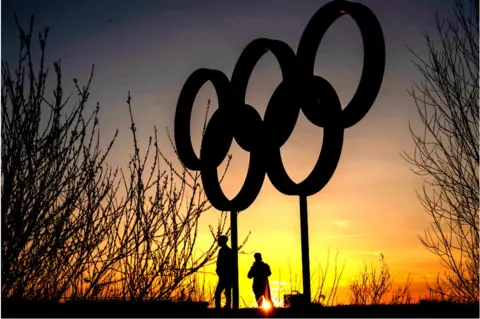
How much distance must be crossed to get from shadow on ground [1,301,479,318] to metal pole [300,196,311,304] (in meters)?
0.62

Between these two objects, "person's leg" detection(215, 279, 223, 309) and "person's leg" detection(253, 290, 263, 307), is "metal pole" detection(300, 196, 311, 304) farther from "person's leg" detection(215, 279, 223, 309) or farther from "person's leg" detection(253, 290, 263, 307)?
"person's leg" detection(215, 279, 223, 309)

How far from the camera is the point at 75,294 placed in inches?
365

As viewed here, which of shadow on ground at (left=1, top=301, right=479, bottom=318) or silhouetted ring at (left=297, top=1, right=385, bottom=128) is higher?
silhouetted ring at (left=297, top=1, right=385, bottom=128)

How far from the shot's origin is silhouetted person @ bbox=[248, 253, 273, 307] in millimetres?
11555

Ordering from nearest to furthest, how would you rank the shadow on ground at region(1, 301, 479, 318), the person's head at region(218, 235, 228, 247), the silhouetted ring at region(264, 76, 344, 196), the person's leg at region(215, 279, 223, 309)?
the shadow on ground at region(1, 301, 479, 318), the silhouetted ring at region(264, 76, 344, 196), the person's head at region(218, 235, 228, 247), the person's leg at region(215, 279, 223, 309)

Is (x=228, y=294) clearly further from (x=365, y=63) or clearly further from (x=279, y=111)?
(x=365, y=63)

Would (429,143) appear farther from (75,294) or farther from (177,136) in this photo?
(75,294)

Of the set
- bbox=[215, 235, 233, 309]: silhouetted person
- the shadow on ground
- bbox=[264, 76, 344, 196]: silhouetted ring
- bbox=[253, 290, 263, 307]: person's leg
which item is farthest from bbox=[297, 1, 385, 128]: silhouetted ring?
bbox=[253, 290, 263, 307]: person's leg

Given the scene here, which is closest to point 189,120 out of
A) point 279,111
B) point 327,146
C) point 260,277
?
point 279,111

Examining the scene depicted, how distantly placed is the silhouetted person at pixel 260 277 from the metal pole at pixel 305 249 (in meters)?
2.00

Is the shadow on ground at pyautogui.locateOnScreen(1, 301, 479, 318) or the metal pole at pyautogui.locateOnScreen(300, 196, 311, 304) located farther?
Answer: the metal pole at pyautogui.locateOnScreen(300, 196, 311, 304)

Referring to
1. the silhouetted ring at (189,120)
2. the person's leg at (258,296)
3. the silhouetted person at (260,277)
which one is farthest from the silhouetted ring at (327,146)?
the silhouetted ring at (189,120)

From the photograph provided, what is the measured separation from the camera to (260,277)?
11.6 m

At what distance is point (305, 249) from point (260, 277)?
207cm
